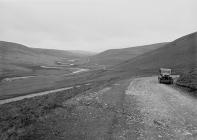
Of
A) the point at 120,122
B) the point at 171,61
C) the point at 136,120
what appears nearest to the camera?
the point at 120,122

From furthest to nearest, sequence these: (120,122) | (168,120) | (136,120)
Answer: (168,120) < (136,120) < (120,122)

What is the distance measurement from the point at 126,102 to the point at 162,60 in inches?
3048

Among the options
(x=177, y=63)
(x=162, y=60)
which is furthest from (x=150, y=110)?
(x=162, y=60)

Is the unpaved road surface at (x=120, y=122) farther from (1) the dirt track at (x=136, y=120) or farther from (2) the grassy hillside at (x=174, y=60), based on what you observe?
(2) the grassy hillside at (x=174, y=60)

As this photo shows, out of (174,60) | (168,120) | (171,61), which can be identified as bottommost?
(168,120)

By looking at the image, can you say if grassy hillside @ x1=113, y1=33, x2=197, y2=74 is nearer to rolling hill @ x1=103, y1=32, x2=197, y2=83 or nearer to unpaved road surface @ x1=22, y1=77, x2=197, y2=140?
rolling hill @ x1=103, y1=32, x2=197, y2=83

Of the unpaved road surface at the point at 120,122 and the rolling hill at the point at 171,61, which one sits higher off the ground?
the rolling hill at the point at 171,61

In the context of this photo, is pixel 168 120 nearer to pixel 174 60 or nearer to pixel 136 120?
pixel 136 120

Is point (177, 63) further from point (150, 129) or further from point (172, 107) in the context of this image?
point (150, 129)

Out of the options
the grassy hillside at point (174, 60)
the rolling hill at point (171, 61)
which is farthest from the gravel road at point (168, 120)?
the grassy hillside at point (174, 60)

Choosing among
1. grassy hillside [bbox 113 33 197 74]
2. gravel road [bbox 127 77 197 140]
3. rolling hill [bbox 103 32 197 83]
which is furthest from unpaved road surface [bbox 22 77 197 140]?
grassy hillside [bbox 113 33 197 74]

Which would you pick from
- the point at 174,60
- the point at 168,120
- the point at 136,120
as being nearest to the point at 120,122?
the point at 136,120

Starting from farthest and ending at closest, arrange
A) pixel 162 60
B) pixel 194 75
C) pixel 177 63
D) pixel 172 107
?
pixel 162 60 → pixel 177 63 → pixel 194 75 → pixel 172 107

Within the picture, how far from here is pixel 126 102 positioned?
66.2 feet
